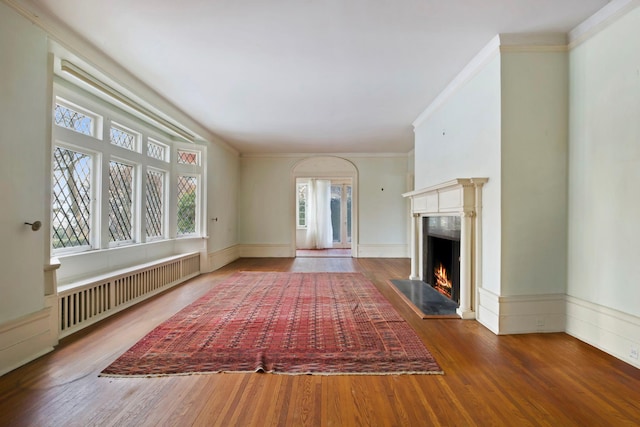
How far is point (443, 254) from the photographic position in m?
4.11

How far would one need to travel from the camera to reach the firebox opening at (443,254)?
3.57 meters


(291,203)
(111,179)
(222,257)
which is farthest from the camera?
(291,203)

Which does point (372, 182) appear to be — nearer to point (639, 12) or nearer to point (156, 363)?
point (639, 12)

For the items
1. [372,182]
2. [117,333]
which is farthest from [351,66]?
[372,182]

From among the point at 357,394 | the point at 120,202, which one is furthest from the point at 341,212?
the point at 357,394

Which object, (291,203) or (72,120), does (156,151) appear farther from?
(291,203)

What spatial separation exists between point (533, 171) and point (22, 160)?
412cm

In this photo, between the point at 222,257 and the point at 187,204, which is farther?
the point at 222,257

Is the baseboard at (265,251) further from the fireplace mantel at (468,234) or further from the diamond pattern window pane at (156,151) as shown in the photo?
the fireplace mantel at (468,234)

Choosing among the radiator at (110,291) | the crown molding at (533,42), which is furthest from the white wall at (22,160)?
the crown molding at (533,42)

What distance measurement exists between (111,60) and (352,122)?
335cm

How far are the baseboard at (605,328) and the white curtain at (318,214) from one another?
7821 millimetres

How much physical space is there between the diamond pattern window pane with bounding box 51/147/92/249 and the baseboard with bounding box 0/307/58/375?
103 centimetres

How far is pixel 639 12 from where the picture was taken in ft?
6.70
